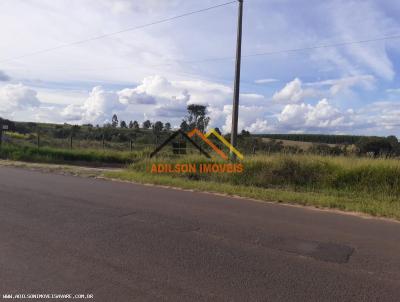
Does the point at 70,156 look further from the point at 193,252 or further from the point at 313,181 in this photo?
the point at 193,252

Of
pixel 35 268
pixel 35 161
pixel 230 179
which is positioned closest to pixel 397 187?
pixel 230 179

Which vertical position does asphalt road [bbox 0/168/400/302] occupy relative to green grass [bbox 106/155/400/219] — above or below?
below

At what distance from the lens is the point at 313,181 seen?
1239 cm

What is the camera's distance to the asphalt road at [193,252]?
4031mm

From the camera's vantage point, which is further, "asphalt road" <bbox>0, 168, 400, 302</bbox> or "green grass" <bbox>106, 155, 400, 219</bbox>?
"green grass" <bbox>106, 155, 400, 219</bbox>

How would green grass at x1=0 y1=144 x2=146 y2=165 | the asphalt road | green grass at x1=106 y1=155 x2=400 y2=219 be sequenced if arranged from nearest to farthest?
the asphalt road
green grass at x1=106 y1=155 x2=400 y2=219
green grass at x1=0 y1=144 x2=146 y2=165

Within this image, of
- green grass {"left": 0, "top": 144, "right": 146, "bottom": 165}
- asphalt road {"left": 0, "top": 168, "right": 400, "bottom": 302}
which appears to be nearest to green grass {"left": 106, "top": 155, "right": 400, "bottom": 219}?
asphalt road {"left": 0, "top": 168, "right": 400, "bottom": 302}

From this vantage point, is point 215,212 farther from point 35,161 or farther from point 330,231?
point 35,161

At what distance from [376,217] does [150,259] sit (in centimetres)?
555

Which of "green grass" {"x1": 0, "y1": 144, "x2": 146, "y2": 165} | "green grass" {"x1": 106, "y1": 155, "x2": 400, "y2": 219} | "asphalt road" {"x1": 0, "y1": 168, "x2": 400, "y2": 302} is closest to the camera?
"asphalt road" {"x1": 0, "y1": 168, "x2": 400, "y2": 302}

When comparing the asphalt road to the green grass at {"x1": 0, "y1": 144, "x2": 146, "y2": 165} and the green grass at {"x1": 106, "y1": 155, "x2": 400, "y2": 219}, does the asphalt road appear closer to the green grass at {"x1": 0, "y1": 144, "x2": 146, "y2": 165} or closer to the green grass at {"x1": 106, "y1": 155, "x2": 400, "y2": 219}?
the green grass at {"x1": 106, "y1": 155, "x2": 400, "y2": 219}

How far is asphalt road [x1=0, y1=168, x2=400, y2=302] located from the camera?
403 centimetres

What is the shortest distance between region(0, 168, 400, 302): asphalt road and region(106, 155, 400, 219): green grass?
1416mm

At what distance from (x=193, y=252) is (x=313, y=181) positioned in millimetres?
8158
